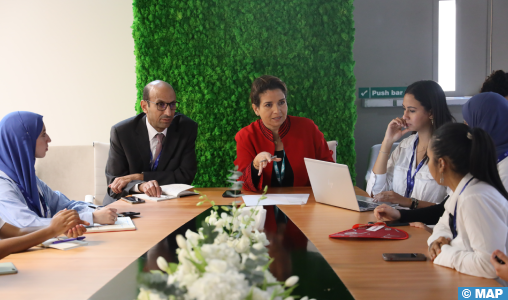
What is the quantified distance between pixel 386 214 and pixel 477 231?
60 centimetres

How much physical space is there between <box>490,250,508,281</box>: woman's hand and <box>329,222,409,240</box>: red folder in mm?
479

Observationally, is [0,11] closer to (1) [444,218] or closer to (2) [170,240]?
(2) [170,240]

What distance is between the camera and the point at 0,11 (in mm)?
4555

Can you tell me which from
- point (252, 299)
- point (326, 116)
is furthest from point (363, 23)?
point (252, 299)

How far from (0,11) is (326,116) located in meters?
3.62

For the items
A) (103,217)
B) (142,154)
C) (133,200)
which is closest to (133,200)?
(133,200)

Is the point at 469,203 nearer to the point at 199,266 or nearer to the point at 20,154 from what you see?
the point at 199,266

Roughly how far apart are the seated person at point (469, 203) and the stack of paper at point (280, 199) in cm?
95

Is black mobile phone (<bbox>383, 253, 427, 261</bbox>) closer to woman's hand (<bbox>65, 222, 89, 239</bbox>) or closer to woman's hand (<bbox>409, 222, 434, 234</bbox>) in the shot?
woman's hand (<bbox>409, 222, 434, 234</bbox>)

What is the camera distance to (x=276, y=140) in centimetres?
330

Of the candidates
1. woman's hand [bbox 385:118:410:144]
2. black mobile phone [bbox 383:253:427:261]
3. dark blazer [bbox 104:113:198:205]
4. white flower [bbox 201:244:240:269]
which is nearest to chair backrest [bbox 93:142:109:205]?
dark blazer [bbox 104:113:198:205]

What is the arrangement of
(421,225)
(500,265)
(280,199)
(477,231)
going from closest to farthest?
(500,265) → (477,231) → (421,225) → (280,199)

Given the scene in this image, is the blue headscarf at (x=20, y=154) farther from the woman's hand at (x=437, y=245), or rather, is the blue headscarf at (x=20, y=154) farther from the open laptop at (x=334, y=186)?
the woman's hand at (x=437, y=245)

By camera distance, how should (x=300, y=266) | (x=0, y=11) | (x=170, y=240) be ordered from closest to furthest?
(x=300, y=266)
(x=170, y=240)
(x=0, y=11)
